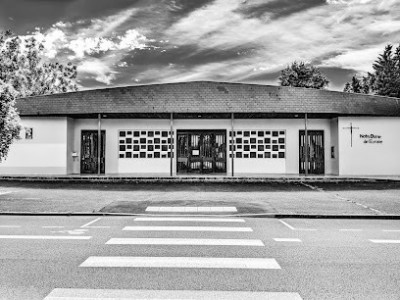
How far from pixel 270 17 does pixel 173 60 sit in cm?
1120

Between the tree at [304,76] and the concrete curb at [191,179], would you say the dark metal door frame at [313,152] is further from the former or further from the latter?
the tree at [304,76]

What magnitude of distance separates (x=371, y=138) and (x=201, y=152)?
8.88 meters

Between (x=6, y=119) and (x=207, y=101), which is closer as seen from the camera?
(x=6, y=119)

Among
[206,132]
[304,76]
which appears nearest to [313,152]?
[206,132]

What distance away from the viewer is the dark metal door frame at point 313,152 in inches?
1009

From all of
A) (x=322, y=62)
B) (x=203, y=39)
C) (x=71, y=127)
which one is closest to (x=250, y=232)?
(x=71, y=127)

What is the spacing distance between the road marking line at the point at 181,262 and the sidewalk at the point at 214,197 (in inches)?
207

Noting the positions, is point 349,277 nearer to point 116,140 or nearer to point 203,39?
point 116,140

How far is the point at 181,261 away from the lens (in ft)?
22.6

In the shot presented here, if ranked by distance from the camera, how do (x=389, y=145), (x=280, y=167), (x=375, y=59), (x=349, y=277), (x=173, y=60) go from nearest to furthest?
(x=349, y=277) < (x=389, y=145) < (x=280, y=167) < (x=173, y=60) < (x=375, y=59)

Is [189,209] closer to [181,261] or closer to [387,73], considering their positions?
[181,261]

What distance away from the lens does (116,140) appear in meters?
26.0

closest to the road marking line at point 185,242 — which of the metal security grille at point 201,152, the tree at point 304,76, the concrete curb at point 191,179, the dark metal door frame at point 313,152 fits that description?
the concrete curb at point 191,179

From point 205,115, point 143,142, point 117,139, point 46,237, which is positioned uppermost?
point 205,115
